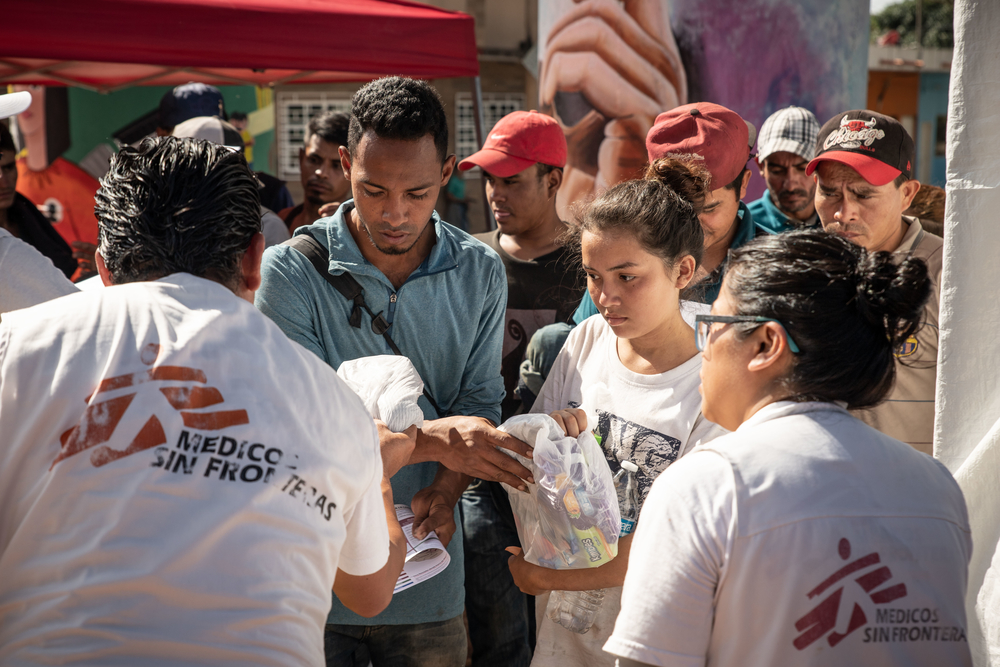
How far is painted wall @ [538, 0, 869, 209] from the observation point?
4.91 m

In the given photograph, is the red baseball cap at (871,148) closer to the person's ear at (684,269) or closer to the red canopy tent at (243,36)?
the person's ear at (684,269)

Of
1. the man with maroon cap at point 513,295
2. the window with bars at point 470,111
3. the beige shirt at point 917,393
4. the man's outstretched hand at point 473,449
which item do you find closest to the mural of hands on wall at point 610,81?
the man with maroon cap at point 513,295

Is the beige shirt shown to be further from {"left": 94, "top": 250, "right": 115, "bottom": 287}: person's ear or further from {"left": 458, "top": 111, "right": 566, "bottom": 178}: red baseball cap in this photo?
{"left": 94, "top": 250, "right": 115, "bottom": 287}: person's ear

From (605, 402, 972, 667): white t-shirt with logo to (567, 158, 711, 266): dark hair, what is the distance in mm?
993

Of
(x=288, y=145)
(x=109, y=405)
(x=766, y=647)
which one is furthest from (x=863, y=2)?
(x=288, y=145)

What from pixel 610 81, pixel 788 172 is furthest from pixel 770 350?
pixel 610 81

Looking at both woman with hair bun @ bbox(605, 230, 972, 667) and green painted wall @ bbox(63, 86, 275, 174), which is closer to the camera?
woman with hair bun @ bbox(605, 230, 972, 667)

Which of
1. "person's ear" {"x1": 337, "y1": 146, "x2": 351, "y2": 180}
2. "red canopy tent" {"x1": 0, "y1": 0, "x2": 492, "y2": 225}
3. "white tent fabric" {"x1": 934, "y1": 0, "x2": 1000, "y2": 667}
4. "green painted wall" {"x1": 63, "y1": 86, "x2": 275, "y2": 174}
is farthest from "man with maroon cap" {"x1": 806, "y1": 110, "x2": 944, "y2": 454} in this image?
"green painted wall" {"x1": 63, "y1": 86, "x2": 275, "y2": 174}

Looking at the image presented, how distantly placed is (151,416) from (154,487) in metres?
0.11

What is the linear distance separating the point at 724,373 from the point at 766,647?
47 cm

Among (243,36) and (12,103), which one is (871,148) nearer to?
(12,103)

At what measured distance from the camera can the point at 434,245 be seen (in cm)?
243

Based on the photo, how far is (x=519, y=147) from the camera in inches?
141

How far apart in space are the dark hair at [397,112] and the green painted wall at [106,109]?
8.84 metres
